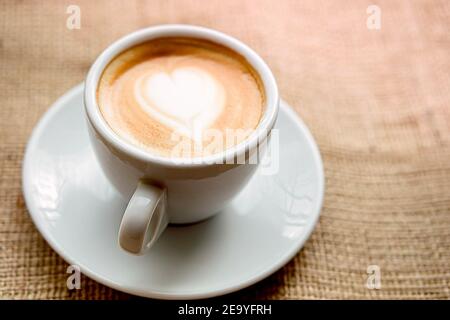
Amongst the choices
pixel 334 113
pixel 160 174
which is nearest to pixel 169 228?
pixel 160 174

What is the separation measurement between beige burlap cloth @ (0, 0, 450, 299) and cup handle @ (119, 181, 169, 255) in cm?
13

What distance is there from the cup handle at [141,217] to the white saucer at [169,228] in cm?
6

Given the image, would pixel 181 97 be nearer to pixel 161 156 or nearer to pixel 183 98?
pixel 183 98

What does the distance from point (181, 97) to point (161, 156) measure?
0.35 ft

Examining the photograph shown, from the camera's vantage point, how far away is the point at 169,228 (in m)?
0.71

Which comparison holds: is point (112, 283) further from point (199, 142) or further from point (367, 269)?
point (367, 269)

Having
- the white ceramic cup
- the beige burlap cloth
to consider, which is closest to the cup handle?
the white ceramic cup

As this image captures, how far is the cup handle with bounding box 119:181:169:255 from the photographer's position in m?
0.57

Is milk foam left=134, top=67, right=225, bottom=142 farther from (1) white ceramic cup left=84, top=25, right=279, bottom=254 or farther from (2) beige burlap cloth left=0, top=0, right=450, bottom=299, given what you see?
(2) beige burlap cloth left=0, top=0, right=450, bottom=299

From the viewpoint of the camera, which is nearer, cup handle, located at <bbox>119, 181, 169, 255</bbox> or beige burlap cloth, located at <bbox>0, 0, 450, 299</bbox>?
cup handle, located at <bbox>119, 181, 169, 255</bbox>

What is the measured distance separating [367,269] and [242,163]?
0.25 m

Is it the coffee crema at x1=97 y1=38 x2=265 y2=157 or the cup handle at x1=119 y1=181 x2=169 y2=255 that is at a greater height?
the coffee crema at x1=97 y1=38 x2=265 y2=157

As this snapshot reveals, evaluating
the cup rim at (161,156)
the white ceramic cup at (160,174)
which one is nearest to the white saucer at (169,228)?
the white ceramic cup at (160,174)

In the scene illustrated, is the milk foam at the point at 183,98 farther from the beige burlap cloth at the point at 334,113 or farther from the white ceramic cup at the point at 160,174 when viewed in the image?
the beige burlap cloth at the point at 334,113
